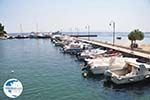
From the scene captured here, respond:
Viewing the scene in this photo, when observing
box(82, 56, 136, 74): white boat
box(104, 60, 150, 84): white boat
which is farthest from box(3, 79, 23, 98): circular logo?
box(82, 56, 136, 74): white boat

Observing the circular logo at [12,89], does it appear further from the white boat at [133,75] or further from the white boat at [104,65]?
the white boat at [104,65]

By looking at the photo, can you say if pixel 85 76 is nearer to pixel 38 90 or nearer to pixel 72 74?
pixel 72 74

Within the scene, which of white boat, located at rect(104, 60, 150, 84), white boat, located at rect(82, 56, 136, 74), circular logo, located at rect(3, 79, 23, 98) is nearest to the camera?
circular logo, located at rect(3, 79, 23, 98)

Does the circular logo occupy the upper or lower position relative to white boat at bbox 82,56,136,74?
upper

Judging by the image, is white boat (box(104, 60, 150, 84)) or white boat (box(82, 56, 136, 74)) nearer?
white boat (box(104, 60, 150, 84))

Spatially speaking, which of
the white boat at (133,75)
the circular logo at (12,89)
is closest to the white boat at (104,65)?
the white boat at (133,75)

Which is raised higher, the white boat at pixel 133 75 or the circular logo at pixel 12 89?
the circular logo at pixel 12 89

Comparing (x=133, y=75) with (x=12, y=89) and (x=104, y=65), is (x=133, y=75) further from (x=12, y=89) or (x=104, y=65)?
(x=12, y=89)

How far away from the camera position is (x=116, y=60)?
91.6ft

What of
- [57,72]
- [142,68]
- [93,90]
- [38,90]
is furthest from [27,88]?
[142,68]

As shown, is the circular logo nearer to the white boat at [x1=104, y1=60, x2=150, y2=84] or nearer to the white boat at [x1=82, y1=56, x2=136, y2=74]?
the white boat at [x1=104, y1=60, x2=150, y2=84]

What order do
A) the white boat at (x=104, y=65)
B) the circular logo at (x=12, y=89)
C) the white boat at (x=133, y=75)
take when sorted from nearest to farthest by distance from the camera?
the circular logo at (x=12, y=89) < the white boat at (x=133, y=75) < the white boat at (x=104, y=65)

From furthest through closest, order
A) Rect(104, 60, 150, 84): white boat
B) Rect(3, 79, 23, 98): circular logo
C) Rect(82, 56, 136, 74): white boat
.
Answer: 1. Rect(82, 56, 136, 74): white boat
2. Rect(104, 60, 150, 84): white boat
3. Rect(3, 79, 23, 98): circular logo

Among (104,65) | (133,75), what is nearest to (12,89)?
(133,75)
